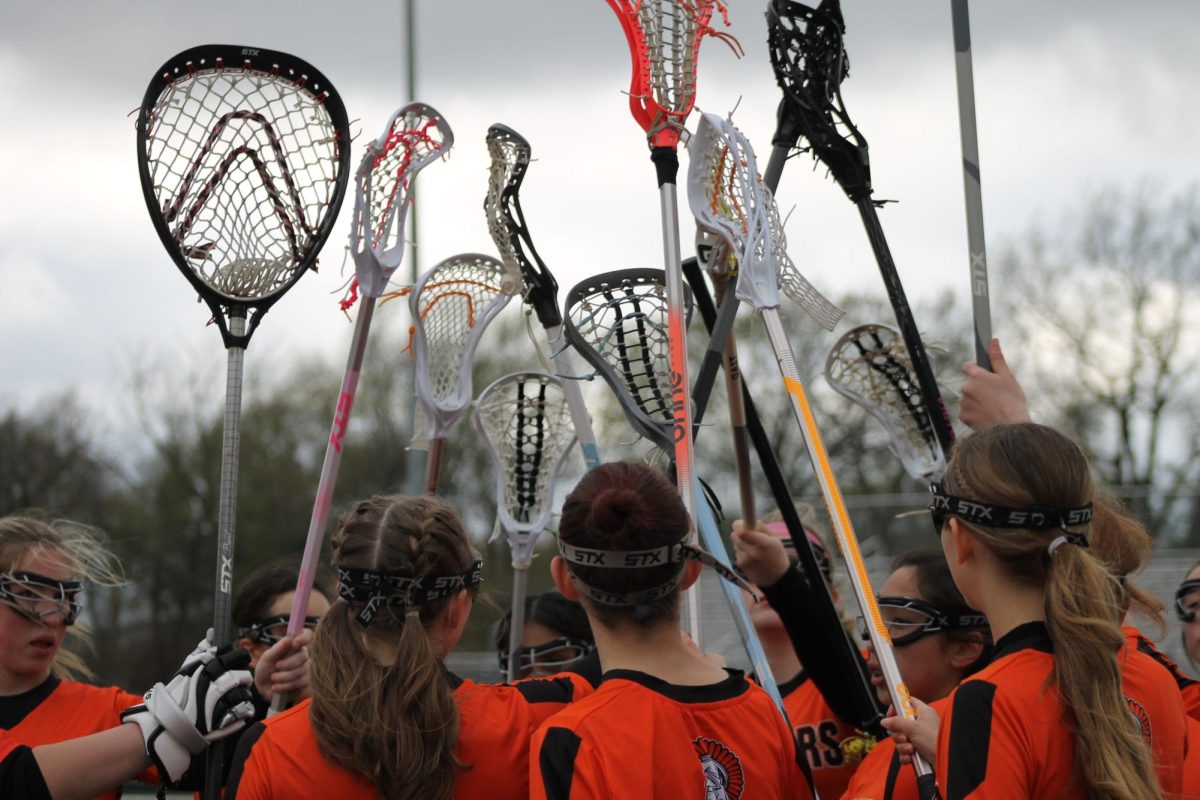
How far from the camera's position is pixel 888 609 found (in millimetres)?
3232

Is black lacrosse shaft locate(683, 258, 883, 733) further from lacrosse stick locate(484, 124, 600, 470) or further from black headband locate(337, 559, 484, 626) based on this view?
black headband locate(337, 559, 484, 626)

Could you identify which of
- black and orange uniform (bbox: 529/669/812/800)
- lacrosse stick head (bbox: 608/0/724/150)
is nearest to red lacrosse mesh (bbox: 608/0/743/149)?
lacrosse stick head (bbox: 608/0/724/150)

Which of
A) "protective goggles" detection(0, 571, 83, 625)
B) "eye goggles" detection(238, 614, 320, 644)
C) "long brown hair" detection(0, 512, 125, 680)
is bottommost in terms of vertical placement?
"eye goggles" detection(238, 614, 320, 644)


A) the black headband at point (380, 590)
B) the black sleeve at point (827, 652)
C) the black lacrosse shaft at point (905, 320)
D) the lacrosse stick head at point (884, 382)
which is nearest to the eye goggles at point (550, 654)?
the black sleeve at point (827, 652)

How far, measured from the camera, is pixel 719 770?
2.37 m

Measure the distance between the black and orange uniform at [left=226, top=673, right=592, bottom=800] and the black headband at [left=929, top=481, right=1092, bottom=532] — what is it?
3.28 ft

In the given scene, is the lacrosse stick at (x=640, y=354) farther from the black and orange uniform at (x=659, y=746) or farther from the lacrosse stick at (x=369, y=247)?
the black and orange uniform at (x=659, y=746)

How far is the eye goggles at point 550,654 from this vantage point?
4.27 meters

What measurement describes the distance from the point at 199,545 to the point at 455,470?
5.39 metres

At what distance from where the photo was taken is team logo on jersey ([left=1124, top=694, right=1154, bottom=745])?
94.1 inches

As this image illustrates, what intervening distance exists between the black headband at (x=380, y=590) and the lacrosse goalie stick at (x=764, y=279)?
3.12 ft

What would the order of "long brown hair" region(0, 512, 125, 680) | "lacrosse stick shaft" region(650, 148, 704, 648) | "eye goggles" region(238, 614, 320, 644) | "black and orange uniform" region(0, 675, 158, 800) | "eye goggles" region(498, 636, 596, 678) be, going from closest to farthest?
"lacrosse stick shaft" region(650, 148, 704, 648) < "black and orange uniform" region(0, 675, 158, 800) < "long brown hair" region(0, 512, 125, 680) < "eye goggles" region(238, 614, 320, 644) < "eye goggles" region(498, 636, 596, 678)

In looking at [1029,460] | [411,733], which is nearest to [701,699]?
[411,733]

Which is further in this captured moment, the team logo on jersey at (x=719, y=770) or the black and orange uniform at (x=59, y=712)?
the black and orange uniform at (x=59, y=712)
